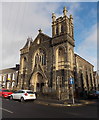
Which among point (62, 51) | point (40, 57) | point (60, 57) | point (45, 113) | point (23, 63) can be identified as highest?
point (62, 51)

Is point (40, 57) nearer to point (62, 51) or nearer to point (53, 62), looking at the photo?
point (53, 62)

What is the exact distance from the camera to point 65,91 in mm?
21938

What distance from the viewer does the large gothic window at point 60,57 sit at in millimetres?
24961

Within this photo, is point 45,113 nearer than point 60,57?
Yes

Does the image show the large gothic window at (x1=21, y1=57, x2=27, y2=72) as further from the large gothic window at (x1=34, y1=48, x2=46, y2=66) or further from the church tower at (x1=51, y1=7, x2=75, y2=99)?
the church tower at (x1=51, y1=7, x2=75, y2=99)

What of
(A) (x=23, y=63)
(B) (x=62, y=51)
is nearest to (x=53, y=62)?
(B) (x=62, y=51)

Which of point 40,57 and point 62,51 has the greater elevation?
point 62,51

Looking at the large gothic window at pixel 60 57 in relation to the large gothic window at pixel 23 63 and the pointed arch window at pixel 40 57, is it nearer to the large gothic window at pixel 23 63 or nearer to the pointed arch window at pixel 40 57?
the pointed arch window at pixel 40 57

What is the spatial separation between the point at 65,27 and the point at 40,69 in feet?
36.2

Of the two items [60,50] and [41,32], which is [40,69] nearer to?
[60,50]

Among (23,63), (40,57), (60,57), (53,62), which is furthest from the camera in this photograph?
(23,63)

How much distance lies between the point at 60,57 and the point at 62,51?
54.1 inches

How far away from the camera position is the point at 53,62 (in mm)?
25750

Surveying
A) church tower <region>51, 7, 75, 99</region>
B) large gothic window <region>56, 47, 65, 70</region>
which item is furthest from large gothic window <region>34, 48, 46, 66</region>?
large gothic window <region>56, 47, 65, 70</region>
